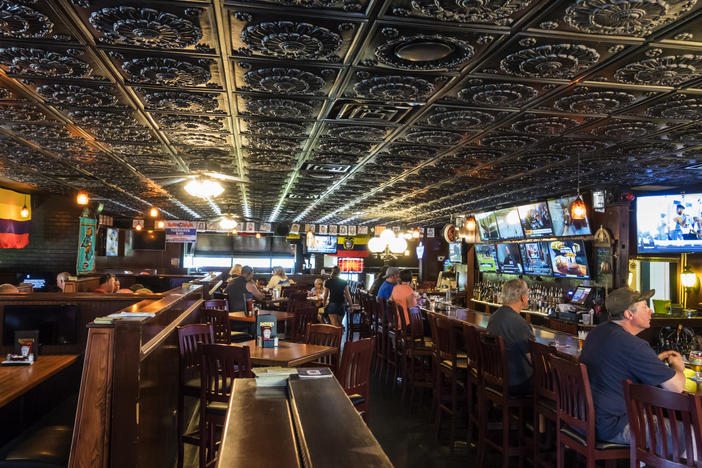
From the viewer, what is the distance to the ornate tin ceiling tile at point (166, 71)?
3582 millimetres

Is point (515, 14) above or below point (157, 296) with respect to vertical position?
above

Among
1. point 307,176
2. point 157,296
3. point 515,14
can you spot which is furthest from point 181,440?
point 307,176

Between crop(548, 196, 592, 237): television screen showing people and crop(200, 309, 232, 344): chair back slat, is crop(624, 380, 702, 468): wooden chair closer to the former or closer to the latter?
crop(200, 309, 232, 344): chair back slat

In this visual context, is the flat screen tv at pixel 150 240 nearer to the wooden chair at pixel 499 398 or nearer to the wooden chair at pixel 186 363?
the wooden chair at pixel 186 363

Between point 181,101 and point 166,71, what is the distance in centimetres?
77

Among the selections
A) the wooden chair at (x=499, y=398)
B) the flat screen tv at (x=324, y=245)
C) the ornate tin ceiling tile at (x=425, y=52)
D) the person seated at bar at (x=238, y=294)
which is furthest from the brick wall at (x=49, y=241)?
the flat screen tv at (x=324, y=245)

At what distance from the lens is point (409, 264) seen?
2470 centimetres

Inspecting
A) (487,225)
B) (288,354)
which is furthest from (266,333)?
(487,225)

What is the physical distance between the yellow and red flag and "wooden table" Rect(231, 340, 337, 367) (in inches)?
352

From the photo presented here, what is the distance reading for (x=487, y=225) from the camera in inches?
505

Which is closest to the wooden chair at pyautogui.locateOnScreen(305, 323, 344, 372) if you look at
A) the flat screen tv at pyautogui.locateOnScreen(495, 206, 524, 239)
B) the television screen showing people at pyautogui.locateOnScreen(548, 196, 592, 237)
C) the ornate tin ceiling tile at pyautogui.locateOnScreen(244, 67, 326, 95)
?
the ornate tin ceiling tile at pyautogui.locateOnScreen(244, 67, 326, 95)

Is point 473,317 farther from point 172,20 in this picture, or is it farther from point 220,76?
point 172,20

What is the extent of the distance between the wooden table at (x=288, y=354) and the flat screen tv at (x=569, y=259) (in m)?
6.15

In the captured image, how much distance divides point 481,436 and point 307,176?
5267 millimetres
